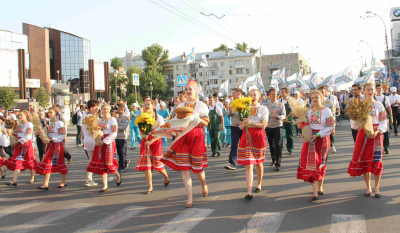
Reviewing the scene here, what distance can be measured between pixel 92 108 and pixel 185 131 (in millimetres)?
2626

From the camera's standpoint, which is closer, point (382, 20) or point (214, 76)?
point (382, 20)

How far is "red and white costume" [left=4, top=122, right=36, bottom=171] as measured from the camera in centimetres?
787

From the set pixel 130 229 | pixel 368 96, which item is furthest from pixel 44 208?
pixel 368 96

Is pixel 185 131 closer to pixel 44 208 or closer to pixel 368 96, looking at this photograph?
pixel 44 208

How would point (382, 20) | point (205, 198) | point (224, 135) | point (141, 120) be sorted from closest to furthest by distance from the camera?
point (205, 198) → point (141, 120) → point (224, 135) → point (382, 20)

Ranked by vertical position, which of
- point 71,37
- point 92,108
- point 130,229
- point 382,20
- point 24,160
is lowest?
point 130,229

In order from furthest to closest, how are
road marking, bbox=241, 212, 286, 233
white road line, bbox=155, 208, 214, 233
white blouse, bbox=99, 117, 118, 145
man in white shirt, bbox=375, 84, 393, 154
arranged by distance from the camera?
man in white shirt, bbox=375, 84, 393, 154
white blouse, bbox=99, 117, 118, 145
white road line, bbox=155, 208, 214, 233
road marking, bbox=241, 212, 286, 233

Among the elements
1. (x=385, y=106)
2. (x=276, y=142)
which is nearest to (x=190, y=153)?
(x=276, y=142)

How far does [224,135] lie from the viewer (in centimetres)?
1364

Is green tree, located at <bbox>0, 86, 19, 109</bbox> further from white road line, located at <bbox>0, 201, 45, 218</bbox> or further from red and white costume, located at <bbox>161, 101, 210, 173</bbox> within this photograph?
red and white costume, located at <bbox>161, 101, 210, 173</bbox>

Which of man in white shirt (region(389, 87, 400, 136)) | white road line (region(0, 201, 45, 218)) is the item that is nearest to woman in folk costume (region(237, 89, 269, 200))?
white road line (region(0, 201, 45, 218))

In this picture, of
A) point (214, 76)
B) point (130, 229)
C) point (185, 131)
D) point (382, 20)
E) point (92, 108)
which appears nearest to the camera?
point (130, 229)

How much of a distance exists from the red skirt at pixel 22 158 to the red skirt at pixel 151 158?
2925 millimetres

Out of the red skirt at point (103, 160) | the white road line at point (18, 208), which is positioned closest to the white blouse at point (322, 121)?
the red skirt at point (103, 160)
